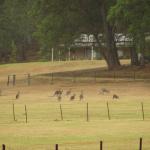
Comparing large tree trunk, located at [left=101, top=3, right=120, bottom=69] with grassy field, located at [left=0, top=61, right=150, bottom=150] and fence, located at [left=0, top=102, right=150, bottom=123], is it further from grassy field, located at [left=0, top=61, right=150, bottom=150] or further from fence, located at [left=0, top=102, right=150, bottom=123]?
fence, located at [left=0, top=102, right=150, bottom=123]

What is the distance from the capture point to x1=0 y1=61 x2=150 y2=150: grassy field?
2857cm

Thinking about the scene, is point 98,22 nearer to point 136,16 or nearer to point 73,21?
point 73,21

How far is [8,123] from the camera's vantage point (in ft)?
121

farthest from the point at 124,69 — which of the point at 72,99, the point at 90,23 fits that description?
the point at 72,99

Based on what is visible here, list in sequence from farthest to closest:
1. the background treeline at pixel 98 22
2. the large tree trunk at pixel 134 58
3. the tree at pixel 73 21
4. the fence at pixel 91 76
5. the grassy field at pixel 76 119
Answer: the large tree trunk at pixel 134 58 → the tree at pixel 73 21 → the fence at pixel 91 76 → the background treeline at pixel 98 22 → the grassy field at pixel 76 119

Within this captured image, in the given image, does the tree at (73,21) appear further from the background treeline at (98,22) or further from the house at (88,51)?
the house at (88,51)

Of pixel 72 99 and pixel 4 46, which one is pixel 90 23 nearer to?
pixel 72 99

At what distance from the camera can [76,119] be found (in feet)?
128

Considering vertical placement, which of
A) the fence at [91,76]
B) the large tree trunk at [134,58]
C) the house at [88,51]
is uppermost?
the house at [88,51]

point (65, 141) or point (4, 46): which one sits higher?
point (4, 46)

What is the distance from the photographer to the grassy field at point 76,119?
2857cm

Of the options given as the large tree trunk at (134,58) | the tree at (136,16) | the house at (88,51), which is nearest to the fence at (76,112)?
the tree at (136,16)

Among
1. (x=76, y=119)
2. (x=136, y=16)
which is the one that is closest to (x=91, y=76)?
(x=136, y=16)

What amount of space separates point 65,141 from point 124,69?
162 ft
